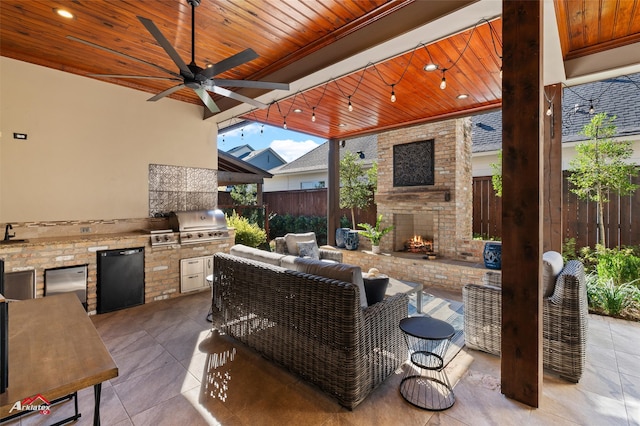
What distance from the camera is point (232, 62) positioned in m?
2.53

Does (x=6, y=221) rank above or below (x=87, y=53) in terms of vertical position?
below

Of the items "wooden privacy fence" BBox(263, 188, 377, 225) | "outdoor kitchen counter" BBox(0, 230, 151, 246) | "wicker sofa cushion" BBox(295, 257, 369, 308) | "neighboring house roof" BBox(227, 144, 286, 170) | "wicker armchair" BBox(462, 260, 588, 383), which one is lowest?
"wicker armchair" BBox(462, 260, 588, 383)

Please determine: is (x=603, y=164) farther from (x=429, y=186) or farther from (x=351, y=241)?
(x=351, y=241)

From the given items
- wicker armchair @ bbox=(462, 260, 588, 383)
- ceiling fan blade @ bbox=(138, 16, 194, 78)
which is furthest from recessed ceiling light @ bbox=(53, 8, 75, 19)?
wicker armchair @ bbox=(462, 260, 588, 383)

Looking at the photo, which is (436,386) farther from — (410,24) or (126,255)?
(126,255)

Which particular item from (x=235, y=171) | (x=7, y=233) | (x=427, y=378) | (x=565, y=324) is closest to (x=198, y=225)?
(x=7, y=233)

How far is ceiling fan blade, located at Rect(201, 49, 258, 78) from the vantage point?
7.95ft

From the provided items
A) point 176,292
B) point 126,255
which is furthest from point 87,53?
point 176,292

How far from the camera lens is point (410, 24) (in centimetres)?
253

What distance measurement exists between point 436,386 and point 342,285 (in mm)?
1177

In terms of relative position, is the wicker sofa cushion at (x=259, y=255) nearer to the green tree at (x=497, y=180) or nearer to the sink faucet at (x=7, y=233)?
the sink faucet at (x=7, y=233)

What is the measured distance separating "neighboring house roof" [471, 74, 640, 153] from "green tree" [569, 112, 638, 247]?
71cm

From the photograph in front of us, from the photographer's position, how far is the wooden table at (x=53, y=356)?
1.03 m

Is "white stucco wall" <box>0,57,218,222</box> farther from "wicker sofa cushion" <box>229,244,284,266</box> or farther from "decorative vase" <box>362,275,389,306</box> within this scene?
"decorative vase" <box>362,275,389,306</box>
